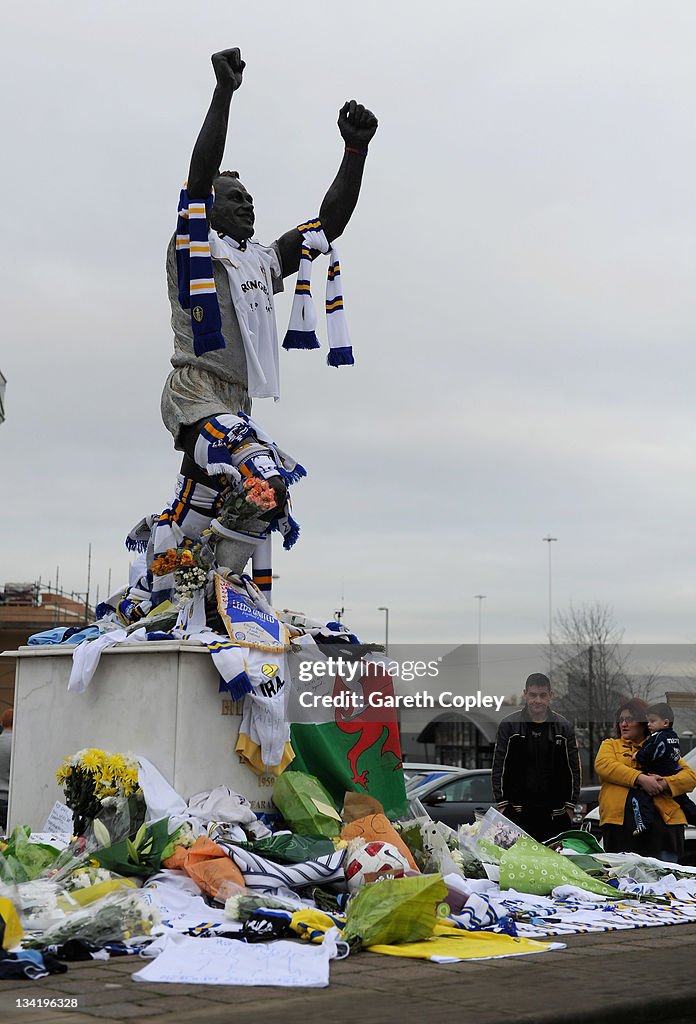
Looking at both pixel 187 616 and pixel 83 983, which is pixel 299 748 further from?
pixel 83 983

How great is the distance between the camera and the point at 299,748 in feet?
25.6

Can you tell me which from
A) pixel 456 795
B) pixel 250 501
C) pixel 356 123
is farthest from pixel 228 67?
pixel 456 795

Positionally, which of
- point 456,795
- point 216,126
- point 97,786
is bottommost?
point 456,795

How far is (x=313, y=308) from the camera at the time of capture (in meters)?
9.10

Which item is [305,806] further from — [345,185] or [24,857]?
[345,185]

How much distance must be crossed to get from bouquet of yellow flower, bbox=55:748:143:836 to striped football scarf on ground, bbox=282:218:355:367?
371 centimetres

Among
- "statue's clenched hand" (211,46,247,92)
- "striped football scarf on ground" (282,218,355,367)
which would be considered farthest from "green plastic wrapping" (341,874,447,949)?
"statue's clenched hand" (211,46,247,92)

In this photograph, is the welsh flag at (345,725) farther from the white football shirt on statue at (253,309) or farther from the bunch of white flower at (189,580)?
the white football shirt on statue at (253,309)

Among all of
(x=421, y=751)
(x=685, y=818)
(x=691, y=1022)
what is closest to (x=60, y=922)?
(x=691, y=1022)

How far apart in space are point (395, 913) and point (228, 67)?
5164 mm

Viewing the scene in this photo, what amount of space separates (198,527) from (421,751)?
18.9 meters

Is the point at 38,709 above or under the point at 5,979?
above

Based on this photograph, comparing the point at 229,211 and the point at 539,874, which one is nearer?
the point at 539,874

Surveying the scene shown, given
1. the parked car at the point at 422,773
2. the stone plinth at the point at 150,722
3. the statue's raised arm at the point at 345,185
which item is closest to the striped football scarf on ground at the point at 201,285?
the statue's raised arm at the point at 345,185
